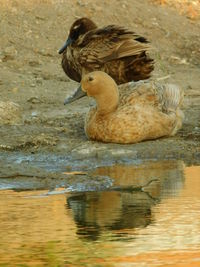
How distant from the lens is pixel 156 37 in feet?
56.2

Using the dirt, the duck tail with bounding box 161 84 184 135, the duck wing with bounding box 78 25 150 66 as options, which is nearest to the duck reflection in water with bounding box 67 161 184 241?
the dirt

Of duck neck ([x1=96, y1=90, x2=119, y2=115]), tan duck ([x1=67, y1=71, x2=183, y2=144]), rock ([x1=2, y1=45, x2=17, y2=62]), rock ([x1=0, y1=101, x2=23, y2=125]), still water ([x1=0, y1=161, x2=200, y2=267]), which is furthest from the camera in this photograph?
rock ([x1=2, y1=45, x2=17, y2=62])

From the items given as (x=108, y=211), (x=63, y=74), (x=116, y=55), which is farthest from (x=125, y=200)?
(x=63, y=74)

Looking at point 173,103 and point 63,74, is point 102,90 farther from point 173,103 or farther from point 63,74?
point 63,74

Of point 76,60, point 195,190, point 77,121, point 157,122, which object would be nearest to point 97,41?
point 76,60

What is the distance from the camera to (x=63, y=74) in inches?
591

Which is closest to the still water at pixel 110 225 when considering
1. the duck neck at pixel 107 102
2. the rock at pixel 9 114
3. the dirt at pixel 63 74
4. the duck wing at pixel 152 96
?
the dirt at pixel 63 74

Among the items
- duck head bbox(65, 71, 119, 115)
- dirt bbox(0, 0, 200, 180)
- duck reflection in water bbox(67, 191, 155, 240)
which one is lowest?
dirt bbox(0, 0, 200, 180)

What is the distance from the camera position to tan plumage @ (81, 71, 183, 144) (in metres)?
11.1

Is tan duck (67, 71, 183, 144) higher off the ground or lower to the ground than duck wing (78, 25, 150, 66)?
lower

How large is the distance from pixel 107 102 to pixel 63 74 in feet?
12.7

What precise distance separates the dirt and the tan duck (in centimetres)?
11

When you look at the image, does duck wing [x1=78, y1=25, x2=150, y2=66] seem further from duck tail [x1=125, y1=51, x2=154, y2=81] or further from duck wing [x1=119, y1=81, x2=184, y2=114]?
duck wing [x1=119, y1=81, x2=184, y2=114]

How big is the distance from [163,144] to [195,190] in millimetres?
2319
